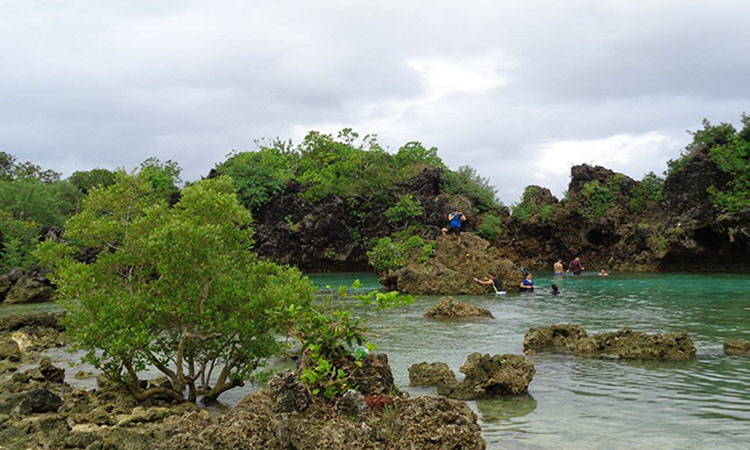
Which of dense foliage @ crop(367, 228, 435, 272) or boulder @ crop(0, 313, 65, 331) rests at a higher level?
dense foliage @ crop(367, 228, 435, 272)

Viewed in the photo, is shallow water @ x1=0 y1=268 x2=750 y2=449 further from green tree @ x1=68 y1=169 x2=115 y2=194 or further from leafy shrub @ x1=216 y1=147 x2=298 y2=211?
green tree @ x1=68 y1=169 x2=115 y2=194

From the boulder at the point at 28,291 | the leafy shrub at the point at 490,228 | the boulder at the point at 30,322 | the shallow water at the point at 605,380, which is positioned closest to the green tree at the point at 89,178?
the boulder at the point at 28,291

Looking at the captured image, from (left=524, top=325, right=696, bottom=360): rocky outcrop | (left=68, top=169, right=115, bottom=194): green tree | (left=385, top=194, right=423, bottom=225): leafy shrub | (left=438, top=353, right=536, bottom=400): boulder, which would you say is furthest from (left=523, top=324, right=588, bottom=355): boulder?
(left=68, top=169, right=115, bottom=194): green tree

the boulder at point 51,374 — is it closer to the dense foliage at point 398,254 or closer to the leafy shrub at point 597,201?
the dense foliage at point 398,254

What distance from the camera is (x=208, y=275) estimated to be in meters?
9.34

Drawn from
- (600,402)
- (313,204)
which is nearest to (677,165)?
(313,204)

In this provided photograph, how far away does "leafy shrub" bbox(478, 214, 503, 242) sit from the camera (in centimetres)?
5069

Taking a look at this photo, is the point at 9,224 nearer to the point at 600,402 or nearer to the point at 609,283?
the point at 609,283

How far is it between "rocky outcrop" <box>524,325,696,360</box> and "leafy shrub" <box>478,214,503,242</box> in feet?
119

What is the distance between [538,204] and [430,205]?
9950 millimetres

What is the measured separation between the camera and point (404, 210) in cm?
4959

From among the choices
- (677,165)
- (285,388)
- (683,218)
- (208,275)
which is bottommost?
(285,388)

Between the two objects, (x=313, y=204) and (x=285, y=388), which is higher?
(x=313, y=204)

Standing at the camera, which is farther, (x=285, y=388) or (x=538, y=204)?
(x=538, y=204)
